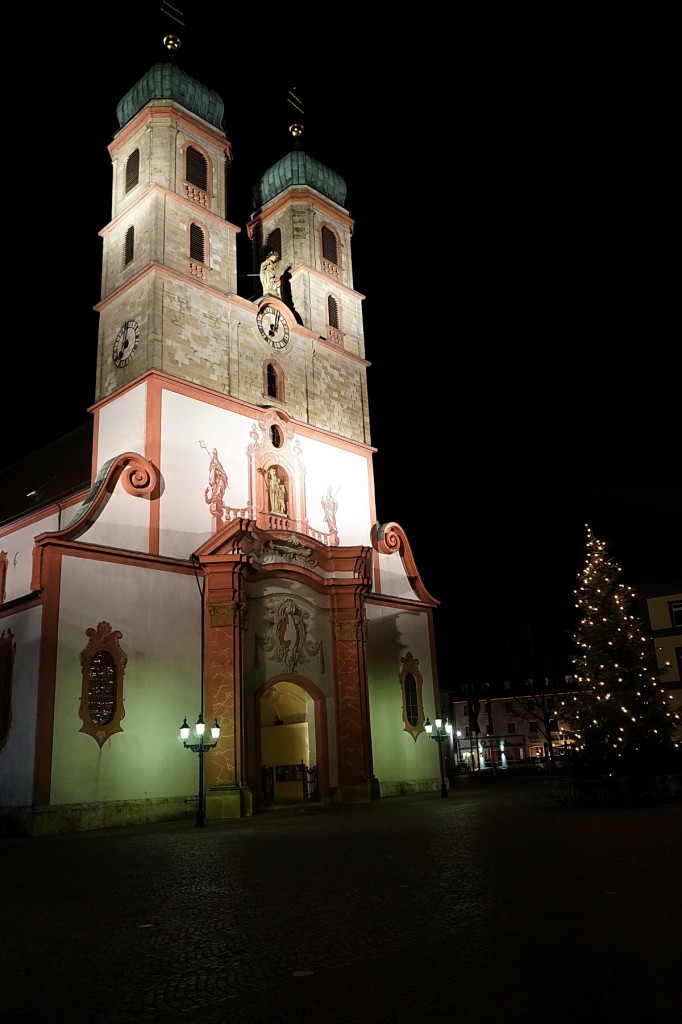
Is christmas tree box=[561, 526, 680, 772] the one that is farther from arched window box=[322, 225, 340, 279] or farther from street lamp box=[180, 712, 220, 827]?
arched window box=[322, 225, 340, 279]

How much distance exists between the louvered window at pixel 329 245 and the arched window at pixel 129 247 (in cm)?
944

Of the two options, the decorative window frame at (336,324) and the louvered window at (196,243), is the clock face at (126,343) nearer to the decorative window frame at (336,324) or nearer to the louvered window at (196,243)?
the louvered window at (196,243)

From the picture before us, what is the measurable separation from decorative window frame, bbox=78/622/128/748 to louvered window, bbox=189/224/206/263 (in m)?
15.2

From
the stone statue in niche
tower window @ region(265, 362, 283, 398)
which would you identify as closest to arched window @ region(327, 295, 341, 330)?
tower window @ region(265, 362, 283, 398)

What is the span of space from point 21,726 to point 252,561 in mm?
8216

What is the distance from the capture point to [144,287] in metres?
30.0

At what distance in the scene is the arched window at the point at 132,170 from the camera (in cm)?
3303

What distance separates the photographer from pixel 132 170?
109 feet

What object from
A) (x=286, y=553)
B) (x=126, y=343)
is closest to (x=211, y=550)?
(x=286, y=553)

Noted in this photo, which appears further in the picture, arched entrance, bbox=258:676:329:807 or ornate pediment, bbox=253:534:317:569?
arched entrance, bbox=258:676:329:807

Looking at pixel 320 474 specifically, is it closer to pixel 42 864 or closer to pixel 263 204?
pixel 263 204

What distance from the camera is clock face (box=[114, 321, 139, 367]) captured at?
2972 centimetres

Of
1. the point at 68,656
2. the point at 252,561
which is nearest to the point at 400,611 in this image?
the point at 252,561

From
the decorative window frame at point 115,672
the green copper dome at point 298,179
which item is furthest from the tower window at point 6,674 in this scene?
the green copper dome at point 298,179
